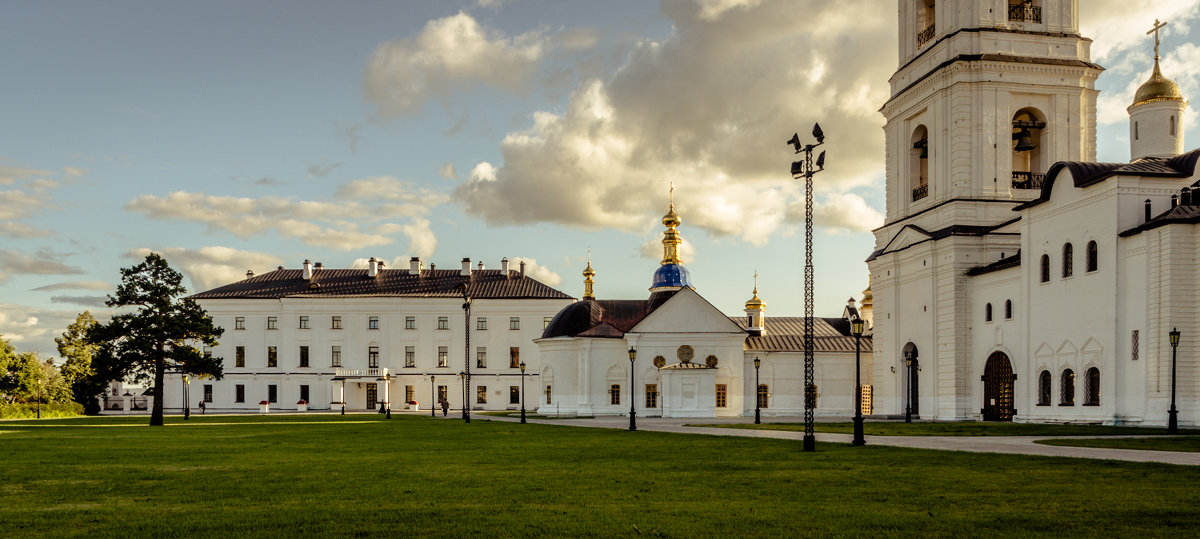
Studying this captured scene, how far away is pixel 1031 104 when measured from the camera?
46.1 m

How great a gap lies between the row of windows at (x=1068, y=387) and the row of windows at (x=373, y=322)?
46.0m

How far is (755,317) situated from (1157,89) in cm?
3123

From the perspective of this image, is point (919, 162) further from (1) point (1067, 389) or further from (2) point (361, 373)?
(2) point (361, 373)

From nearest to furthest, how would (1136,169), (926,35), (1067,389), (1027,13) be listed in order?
(1136,169) < (1067,389) < (1027,13) < (926,35)

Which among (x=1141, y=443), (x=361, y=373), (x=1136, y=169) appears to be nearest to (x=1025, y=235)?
(x=1136, y=169)

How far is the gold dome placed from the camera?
132 ft

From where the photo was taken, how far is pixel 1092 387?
35875 millimetres

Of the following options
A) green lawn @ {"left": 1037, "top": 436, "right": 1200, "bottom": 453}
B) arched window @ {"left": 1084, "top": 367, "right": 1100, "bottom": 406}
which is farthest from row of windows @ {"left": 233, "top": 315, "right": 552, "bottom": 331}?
green lawn @ {"left": 1037, "top": 436, "right": 1200, "bottom": 453}

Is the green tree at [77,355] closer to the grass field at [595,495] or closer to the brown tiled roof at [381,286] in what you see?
the brown tiled roof at [381,286]

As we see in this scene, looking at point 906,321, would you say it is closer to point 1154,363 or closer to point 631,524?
point 1154,363

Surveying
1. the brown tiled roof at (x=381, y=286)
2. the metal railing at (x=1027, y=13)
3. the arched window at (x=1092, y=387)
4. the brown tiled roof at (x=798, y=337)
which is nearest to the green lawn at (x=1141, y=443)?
the arched window at (x=1092, y=387)

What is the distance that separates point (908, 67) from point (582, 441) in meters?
32.6

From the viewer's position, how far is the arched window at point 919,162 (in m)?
50.4

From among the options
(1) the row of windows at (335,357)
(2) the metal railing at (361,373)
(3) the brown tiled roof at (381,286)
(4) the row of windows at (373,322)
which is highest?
(3) the brown tiled roof at (381,286)
